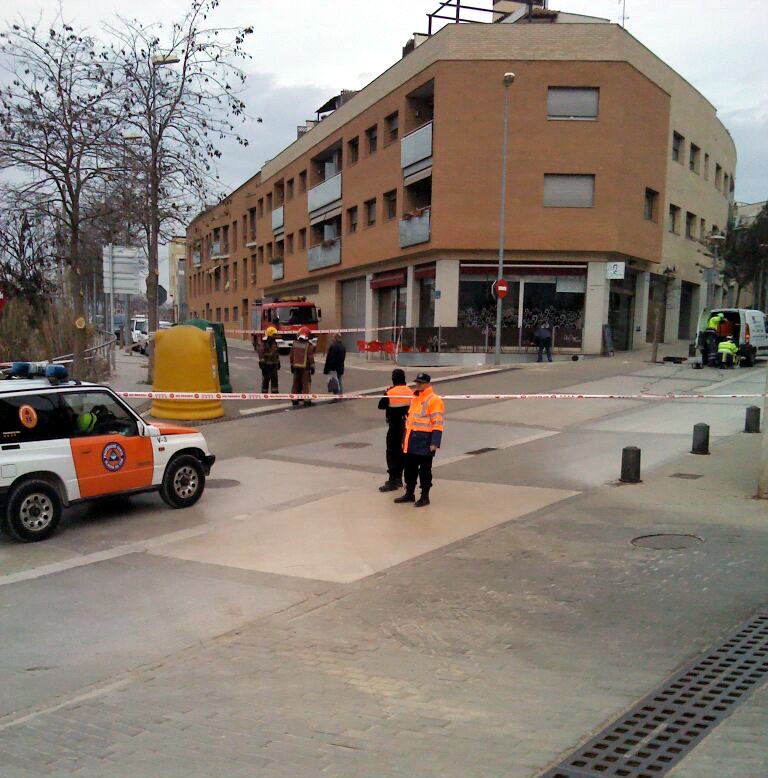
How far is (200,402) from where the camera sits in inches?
640

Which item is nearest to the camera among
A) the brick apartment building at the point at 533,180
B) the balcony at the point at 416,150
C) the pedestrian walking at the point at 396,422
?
the pedestrian walking at the point at 396,422

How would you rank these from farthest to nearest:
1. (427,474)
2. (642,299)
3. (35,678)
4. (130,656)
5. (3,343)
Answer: (642,299), (3,343), (427,474), (130,656), (35,678)

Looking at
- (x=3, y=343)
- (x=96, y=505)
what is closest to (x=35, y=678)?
(x=96, y=505)

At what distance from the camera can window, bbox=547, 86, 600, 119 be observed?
28.0 metres

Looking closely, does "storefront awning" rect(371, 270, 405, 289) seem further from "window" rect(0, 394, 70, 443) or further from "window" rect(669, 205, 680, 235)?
"window" rect(0, 394, 70, 443)

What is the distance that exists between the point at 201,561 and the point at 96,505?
3.03 m

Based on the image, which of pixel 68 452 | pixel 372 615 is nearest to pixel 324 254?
pixel 68 452

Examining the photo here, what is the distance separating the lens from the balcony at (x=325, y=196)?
130 ft

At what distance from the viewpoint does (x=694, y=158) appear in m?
36.4

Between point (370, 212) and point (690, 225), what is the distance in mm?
15671

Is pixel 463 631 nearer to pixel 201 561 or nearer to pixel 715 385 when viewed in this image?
pixel 201 561

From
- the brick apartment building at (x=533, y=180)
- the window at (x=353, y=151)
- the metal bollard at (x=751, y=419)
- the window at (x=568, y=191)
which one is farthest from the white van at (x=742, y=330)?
the window at (x=353, y=151)

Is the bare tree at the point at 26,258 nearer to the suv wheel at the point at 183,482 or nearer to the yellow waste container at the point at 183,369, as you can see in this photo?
the yellow waste container at the point at 183,369

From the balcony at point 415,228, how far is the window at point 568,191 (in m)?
4.62
